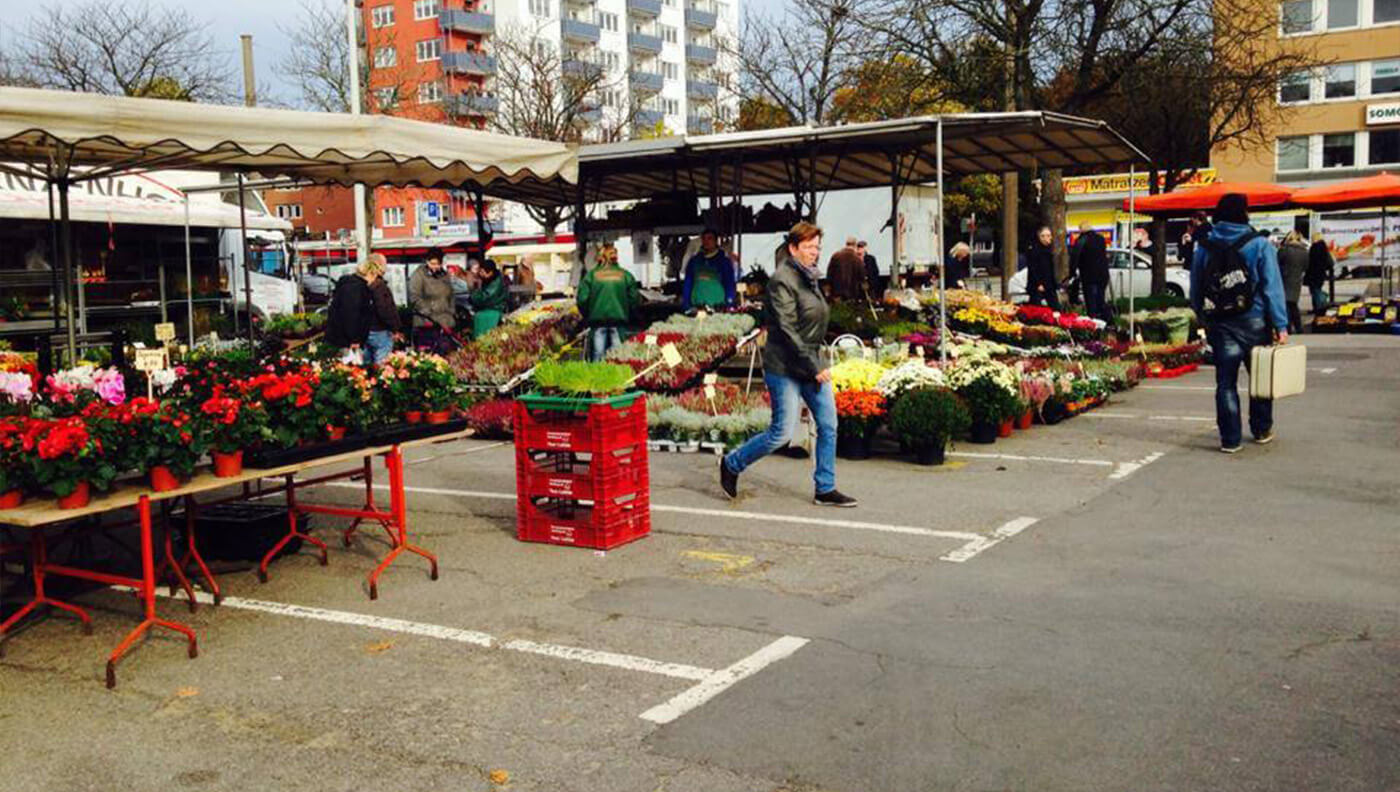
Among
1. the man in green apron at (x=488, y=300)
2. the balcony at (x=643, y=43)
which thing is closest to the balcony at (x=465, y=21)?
the balcony at (x=643, y=43)

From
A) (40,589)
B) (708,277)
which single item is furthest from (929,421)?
(40,589)

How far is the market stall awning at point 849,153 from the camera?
14250mm

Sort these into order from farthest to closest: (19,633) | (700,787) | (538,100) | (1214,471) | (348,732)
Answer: (538,100)
(1214,471)
(19,633)
(348,732)
(700,787)

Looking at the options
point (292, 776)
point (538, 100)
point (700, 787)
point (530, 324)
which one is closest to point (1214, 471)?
point (700, 787)

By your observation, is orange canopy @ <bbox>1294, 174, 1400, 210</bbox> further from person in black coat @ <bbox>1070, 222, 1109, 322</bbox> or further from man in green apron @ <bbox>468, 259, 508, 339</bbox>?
man in green apron @ <bbox>468, 259, 508, 339</bbox>

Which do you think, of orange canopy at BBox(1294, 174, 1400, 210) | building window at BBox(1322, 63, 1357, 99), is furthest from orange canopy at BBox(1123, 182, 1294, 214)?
building window at BBox(1322, 63, 1357, 99)

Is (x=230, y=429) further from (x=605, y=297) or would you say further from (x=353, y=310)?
(x=605, y=297)

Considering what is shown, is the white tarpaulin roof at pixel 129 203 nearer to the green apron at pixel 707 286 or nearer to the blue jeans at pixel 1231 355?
the green apron at pixel 707 286

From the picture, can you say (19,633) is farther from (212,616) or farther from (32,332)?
(32,332)

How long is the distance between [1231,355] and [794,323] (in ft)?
14.7

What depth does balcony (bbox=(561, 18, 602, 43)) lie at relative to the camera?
279ft

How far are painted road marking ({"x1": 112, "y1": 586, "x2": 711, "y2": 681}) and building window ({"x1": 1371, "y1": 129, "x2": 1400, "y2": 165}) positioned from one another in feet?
187

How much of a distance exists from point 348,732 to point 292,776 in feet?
1.40

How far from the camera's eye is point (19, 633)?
6.44 meters
